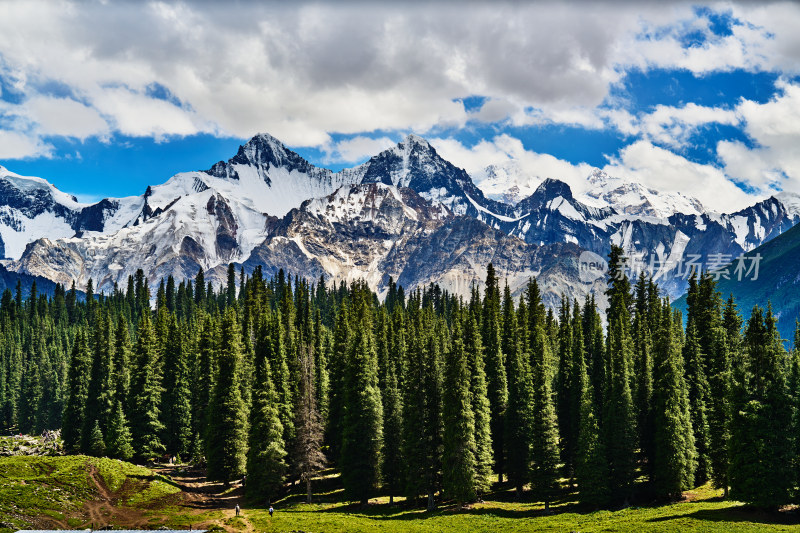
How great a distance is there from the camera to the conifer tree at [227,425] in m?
80.7

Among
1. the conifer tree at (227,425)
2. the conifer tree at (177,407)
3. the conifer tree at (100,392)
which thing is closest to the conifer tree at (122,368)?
the conifer tree at (100,392)

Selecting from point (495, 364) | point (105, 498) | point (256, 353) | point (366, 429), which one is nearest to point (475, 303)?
point (495, 364)

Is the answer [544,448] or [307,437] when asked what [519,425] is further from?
[307,437]

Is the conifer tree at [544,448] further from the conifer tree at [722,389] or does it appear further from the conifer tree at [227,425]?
the conifer tree at [227,425]

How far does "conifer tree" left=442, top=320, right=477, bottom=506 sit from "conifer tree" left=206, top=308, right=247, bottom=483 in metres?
26.5

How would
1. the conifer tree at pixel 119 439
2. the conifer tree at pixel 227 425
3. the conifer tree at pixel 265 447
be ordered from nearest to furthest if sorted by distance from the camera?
the conifer tree at pixel 265 447
the conifer tree at pixel 227 425
the conifer tree at pixel 119 439

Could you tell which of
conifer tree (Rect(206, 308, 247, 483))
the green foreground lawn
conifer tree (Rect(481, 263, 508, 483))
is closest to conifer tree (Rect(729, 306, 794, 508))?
the green foreground lawn

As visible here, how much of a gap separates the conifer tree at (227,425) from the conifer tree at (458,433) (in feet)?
87.0

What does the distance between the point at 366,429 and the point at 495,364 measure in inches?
831

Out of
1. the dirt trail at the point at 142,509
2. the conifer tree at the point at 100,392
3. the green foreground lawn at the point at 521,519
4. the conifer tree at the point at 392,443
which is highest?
the conifer tree at the point at 100,392

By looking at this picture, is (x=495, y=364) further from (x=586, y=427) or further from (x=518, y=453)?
(x=586, y=427)

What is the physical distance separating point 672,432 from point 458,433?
2067cm

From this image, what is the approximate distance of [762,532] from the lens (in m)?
48.0

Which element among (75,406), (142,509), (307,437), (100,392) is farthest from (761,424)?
(75,406)
